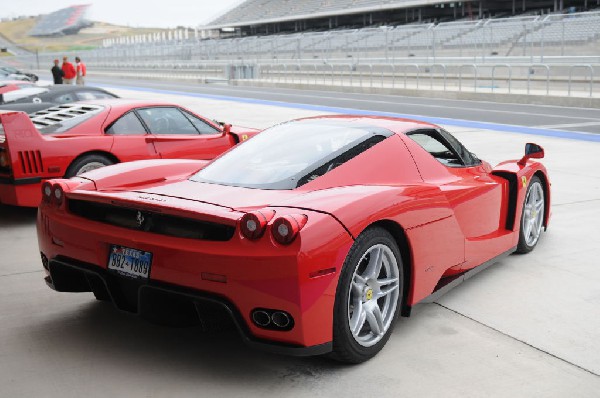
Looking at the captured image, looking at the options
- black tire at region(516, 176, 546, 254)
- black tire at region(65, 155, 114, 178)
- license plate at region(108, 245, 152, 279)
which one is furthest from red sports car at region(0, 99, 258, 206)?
license plate at region(108, 245, 152, 279)

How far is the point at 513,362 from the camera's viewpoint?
12.3 ft

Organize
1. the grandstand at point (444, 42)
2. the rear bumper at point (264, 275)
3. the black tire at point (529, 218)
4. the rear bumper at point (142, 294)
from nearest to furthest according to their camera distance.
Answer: the rear bumper at point (264, 275), the rear bumper at point (142, 294), the black tire at point (529, 218), the grandstand at point (444, 42)

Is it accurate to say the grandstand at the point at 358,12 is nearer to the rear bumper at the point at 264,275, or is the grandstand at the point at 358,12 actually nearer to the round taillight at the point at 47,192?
the round taillight at the point at 47,192

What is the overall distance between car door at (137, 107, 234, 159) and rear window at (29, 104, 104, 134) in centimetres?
59

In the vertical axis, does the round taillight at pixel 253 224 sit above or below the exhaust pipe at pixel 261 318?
above

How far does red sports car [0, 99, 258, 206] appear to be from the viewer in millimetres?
7207

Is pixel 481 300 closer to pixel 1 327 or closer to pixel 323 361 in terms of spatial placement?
Result: pixel 323 361

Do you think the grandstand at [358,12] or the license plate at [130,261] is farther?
the grandstand at [358,12]

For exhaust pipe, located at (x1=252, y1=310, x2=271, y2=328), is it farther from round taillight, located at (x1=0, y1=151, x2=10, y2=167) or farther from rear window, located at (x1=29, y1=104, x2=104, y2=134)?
rear window, located at (x1=29, y1=104, x2=104, y2=134)

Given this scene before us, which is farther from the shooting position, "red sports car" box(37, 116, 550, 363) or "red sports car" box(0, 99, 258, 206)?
"red sports car" box(0, 99, 258, 206)

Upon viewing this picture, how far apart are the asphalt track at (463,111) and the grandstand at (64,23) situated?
141127 millimetres

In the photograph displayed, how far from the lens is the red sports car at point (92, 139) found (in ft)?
23.6

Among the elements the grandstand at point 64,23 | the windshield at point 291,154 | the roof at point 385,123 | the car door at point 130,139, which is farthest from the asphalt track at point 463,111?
the grandstand at point 64,23

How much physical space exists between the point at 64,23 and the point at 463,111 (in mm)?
153459
